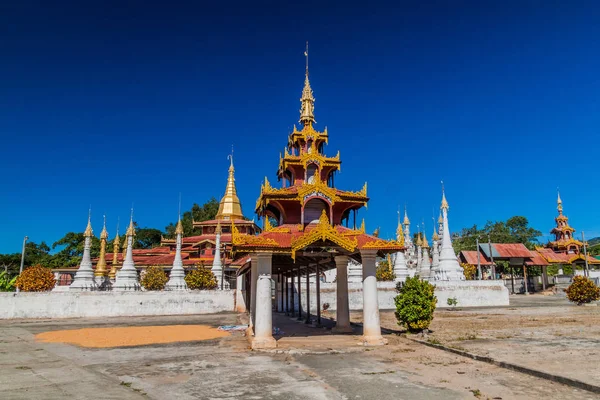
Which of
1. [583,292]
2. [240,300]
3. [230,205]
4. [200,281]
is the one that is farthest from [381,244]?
[230,205]

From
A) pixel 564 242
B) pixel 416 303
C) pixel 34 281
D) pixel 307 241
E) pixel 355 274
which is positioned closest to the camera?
pixel 307 241

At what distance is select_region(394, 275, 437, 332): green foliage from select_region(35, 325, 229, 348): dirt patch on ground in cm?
828

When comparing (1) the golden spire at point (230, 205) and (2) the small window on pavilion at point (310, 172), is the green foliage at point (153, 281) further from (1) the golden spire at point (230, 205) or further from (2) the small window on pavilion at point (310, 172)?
(2) the small window on pavilion at point (310, 172)

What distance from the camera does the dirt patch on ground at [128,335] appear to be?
18.4 meters

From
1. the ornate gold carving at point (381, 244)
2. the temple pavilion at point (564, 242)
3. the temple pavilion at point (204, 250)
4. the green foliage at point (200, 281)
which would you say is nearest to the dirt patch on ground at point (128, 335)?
the ornate gold carving at point (381, 244)

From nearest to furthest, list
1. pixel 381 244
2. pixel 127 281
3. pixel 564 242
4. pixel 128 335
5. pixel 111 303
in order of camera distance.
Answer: pixel 381 244 < pixel 128 335 < pixel 111 303 < pixel 127 281 < pixel 564 242

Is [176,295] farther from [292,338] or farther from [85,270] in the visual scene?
[292,338]

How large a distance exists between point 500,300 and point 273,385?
116 ft

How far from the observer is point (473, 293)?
39.8 metres

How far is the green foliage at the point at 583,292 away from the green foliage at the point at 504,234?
58.2 m

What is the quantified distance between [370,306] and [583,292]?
28690 mm

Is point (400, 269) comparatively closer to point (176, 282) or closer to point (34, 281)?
point (176, 282)

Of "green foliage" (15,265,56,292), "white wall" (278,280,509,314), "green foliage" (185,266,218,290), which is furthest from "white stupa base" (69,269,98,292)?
"white wall" (278,280,509,314)

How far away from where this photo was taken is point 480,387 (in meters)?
9.98
